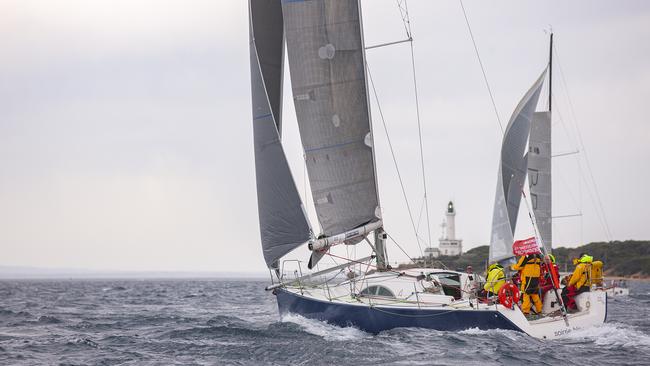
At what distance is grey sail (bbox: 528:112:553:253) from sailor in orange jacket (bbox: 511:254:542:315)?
16.6 metres

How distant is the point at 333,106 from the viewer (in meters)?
21.4

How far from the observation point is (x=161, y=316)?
2777cm

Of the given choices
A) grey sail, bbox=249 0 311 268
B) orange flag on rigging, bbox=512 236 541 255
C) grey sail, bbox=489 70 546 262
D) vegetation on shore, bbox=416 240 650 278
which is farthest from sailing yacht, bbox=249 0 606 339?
vegetation on shore, bbox=416 240 650 278

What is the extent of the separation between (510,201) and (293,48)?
50.5 ft

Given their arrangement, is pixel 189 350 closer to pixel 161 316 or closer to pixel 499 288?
pixel 499 288

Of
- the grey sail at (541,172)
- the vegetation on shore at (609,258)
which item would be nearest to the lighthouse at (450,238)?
the vegetation on shore at (609,258)

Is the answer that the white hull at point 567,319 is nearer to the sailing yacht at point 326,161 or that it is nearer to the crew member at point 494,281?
the crew member at point 494,281

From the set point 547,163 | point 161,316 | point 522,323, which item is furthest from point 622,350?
point 547,163

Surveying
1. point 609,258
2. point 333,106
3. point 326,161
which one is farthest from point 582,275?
point 609,258

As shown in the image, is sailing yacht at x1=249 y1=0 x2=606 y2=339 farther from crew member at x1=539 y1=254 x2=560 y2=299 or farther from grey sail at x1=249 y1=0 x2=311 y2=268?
crew member at x1=539 y1=254 x2=560 y2=299

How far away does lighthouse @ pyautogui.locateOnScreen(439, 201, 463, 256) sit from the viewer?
96438 millimetres

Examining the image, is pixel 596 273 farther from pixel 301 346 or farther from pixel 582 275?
pixel 301 346

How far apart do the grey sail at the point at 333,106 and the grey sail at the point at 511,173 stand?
39.6ft

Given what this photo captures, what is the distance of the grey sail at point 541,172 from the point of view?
3522 centimetres
